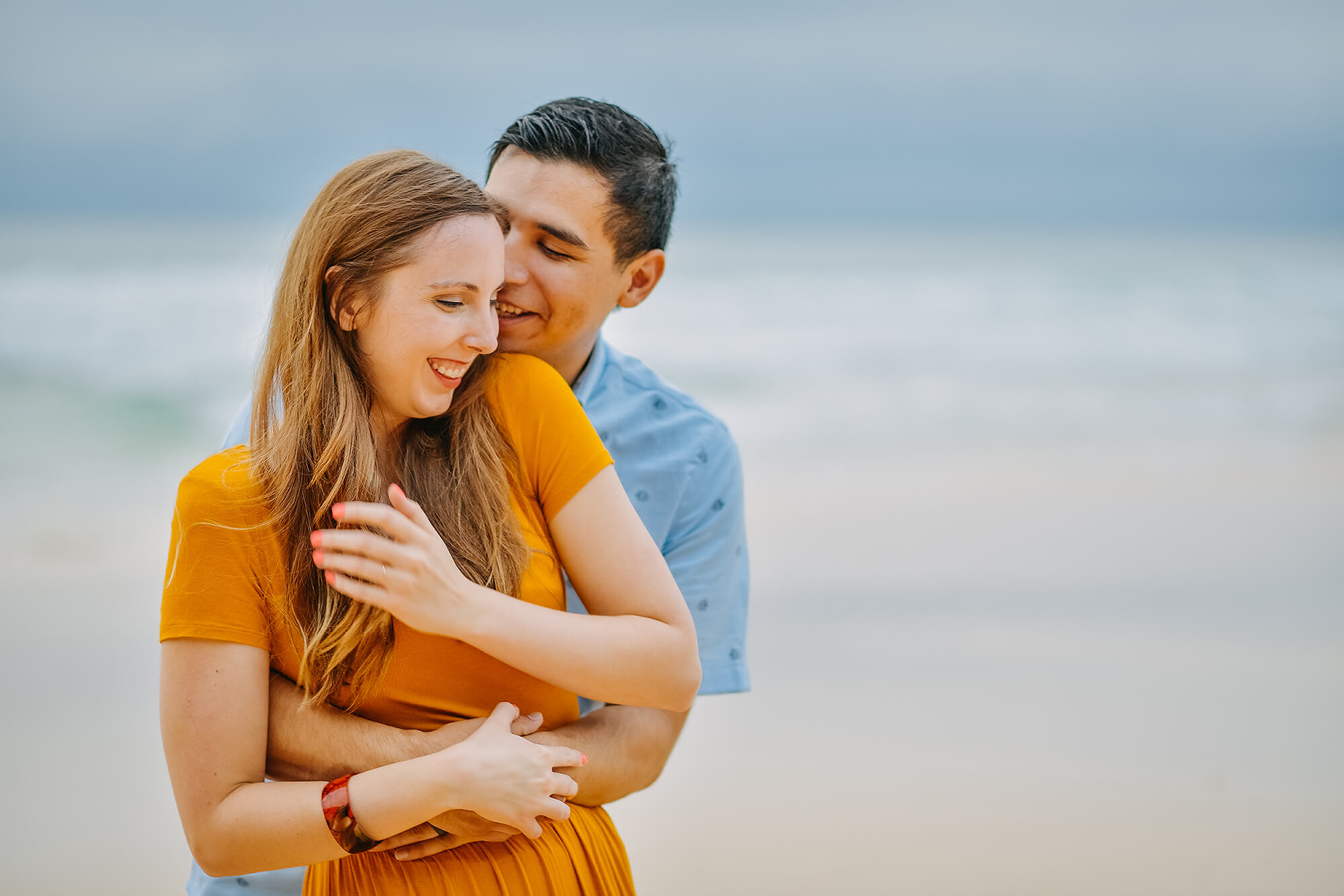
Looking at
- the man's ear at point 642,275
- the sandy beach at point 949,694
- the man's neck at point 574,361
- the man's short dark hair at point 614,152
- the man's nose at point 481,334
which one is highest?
the man's short dark hair at point 614,152

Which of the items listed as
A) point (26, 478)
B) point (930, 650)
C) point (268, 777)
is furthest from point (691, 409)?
point (26, 478)

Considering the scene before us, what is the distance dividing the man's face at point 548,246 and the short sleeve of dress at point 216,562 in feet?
1.82

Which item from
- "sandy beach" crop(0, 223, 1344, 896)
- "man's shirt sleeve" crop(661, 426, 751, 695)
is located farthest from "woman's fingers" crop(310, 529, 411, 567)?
"sandy beach" crop(0, 223, 1344, 896)

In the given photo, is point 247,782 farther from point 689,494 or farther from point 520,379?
point 689,494

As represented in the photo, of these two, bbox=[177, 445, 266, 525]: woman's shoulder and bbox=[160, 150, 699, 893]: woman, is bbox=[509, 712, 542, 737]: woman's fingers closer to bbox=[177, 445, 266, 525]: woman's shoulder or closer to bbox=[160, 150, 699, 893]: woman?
bbox=[160, 150, 699, 893]: woman

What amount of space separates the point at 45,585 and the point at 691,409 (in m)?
2.68

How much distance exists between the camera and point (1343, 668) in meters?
3.57

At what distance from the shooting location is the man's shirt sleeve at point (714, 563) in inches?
75.3

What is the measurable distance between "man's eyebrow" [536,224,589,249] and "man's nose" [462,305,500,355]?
360mm

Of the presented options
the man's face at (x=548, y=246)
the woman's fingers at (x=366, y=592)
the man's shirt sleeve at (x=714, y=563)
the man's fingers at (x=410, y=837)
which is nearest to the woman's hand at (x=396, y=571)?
the woman's fingers at (x=366, y=592)

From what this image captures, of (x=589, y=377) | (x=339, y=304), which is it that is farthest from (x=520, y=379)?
(x=589, y=377)

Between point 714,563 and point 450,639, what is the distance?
64 cm

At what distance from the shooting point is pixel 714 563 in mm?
1931

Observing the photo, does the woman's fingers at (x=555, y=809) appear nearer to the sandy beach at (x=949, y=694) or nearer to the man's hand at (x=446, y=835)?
the man's hand at (x=446, y=835)
